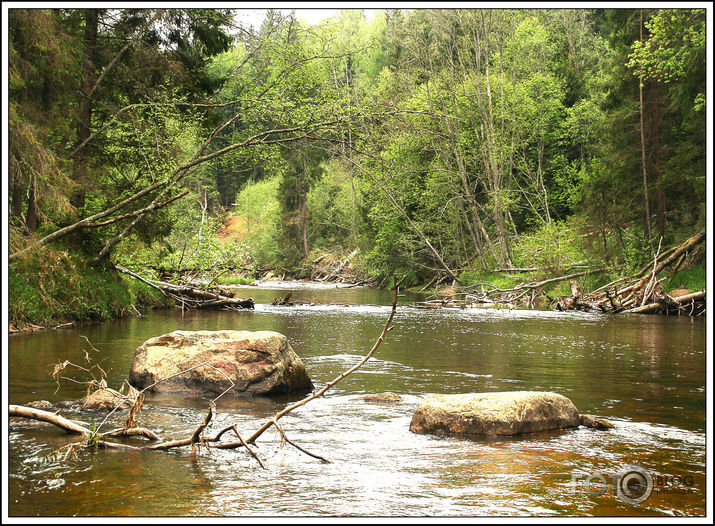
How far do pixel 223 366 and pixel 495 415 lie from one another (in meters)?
4.43

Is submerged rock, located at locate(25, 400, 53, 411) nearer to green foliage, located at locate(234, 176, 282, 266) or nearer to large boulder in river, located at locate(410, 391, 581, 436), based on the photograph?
large boulder in river, located at locate(410, 391, 581, 436)

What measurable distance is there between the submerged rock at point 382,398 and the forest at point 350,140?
12.6ft

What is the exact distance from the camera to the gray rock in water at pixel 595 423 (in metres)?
8.27

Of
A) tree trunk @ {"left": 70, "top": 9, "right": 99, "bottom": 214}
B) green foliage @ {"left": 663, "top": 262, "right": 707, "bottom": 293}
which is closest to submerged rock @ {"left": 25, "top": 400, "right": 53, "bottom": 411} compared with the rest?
tree trunk @ {"left": 70, "top": 9, "right": 99, "bottom": 214}

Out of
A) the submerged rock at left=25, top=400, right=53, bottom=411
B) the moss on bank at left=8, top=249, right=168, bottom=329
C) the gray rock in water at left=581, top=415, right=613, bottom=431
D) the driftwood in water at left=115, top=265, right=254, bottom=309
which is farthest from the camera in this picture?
the driftwood in water at left=115, top=265, right=254, bottom=309

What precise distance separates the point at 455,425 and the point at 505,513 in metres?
2.72

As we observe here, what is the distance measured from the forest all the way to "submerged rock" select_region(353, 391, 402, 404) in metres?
3.85

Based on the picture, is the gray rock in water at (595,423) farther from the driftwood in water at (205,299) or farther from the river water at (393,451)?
the driftwood in water at (205,299)

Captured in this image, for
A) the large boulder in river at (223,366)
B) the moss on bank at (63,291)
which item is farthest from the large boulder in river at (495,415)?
the moss on bank at (63,291)

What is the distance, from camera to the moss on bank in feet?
55.8

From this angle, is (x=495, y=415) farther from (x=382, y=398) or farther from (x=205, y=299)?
(x=205, y=299)

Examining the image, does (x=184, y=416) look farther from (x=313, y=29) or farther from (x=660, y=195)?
(x=660, y=195)

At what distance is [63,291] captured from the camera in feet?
62.7

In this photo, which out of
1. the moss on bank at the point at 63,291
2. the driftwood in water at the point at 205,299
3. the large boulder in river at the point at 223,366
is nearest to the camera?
the large boulder in river at the point at 223,366
